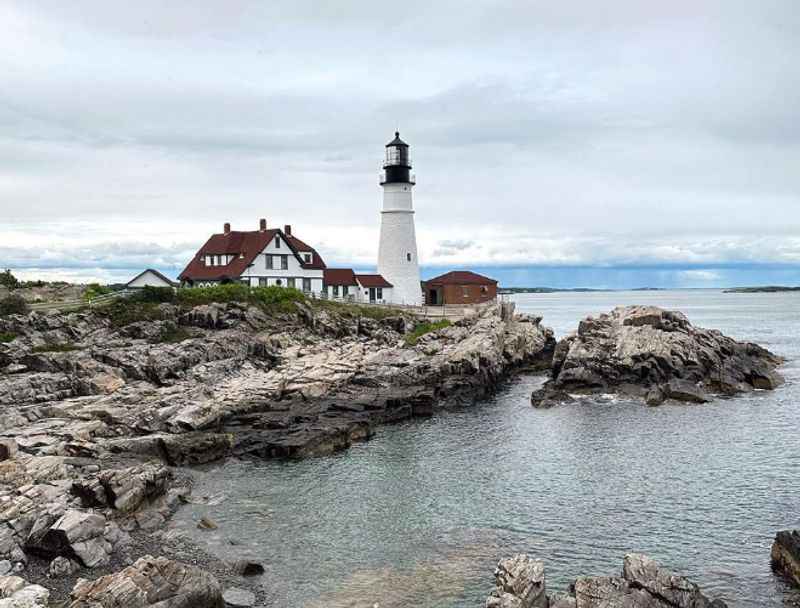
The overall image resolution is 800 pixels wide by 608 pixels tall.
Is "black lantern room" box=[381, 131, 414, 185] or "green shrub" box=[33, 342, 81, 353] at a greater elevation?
"black lantern room" box=[381, 131, 414, 185]

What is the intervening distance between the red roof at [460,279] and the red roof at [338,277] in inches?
429

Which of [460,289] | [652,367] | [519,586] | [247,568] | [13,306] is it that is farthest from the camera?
[460,289]

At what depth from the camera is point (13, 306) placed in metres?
43.5

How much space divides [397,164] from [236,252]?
16211 mm

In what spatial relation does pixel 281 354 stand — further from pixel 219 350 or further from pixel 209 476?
pixel 209 476

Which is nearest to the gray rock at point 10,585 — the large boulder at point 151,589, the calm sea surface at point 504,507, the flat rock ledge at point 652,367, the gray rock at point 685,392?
the large boulder at point 151,589

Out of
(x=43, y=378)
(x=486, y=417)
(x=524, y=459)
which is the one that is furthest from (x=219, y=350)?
(x=524, y=459)

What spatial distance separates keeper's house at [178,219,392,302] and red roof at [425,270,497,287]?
8.88m

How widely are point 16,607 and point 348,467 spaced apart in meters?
14.8

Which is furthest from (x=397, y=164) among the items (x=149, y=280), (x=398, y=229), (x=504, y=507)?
(x=504, y=507)

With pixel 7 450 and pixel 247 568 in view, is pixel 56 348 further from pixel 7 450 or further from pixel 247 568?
pixel 247 568

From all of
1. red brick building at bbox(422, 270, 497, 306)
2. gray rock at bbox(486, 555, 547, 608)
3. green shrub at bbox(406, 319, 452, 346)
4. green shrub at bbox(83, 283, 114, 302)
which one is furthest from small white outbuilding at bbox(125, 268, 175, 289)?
gray rock at bbox(486, 555, 547, 608)

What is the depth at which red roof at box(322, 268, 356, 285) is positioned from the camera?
67.2 m

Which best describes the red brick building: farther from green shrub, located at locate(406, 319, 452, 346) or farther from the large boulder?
the large boulder
